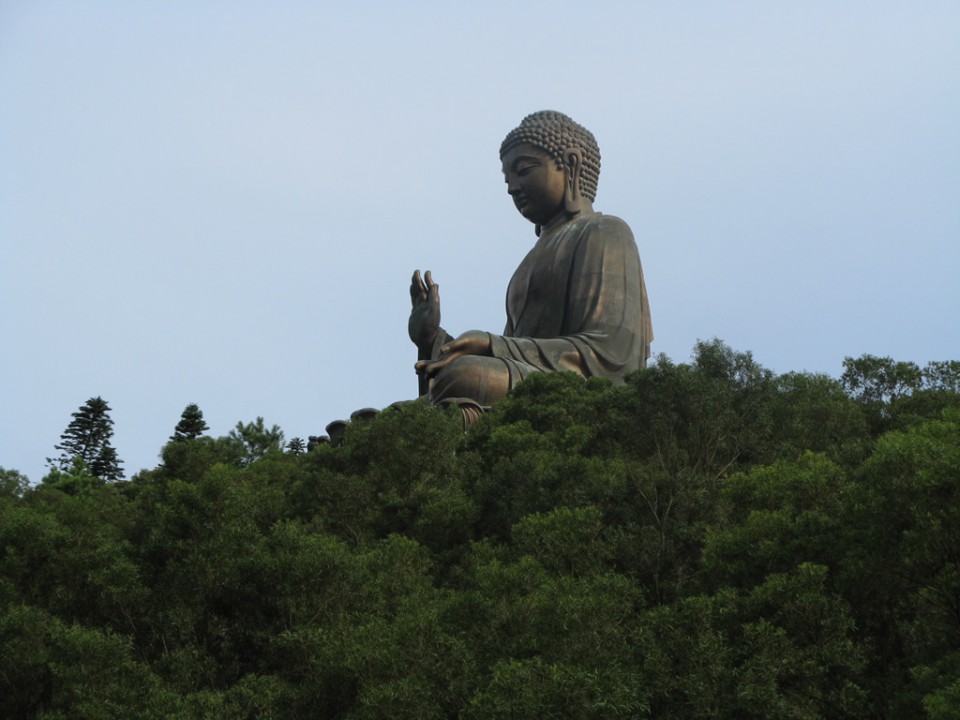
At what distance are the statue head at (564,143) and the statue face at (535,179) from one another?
8 centimetres

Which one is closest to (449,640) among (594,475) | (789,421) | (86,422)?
(594,475)

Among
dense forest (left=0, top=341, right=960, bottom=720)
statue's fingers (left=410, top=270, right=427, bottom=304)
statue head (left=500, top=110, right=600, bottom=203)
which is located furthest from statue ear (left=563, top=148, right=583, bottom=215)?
A: dense forest (left=0, top=341, right=960, bottom=720)

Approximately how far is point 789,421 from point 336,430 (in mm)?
4421

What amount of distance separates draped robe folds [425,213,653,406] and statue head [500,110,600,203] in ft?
1.53

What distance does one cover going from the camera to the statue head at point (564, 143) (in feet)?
56.5

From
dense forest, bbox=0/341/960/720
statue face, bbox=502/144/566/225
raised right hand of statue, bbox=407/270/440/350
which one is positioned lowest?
dense forest, bbox=0/341/960/720

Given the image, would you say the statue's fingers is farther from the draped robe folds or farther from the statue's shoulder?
the statue's shoulder

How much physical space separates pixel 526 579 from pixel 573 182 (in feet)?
31.7

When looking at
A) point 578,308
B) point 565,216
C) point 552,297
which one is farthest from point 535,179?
point 578,308

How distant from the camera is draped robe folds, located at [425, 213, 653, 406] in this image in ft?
50.6

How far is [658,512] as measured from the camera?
9.98 m

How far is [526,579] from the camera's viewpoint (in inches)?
330

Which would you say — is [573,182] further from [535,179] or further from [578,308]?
[578,308]

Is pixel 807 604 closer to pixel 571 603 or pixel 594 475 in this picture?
pixel 571 603
